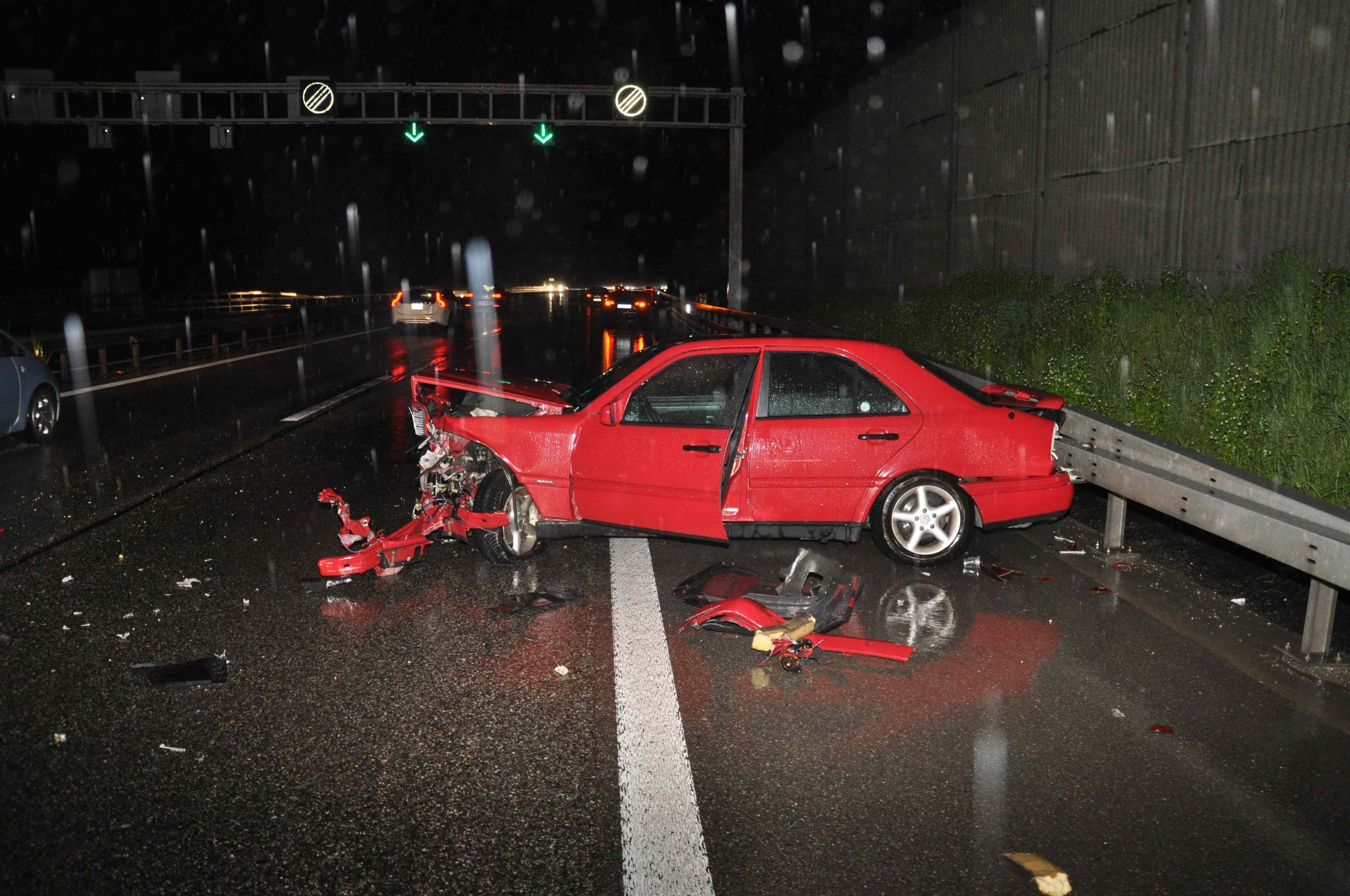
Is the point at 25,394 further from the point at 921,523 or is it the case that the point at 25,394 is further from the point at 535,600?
the point at 921,523

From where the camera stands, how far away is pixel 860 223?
1325 inches

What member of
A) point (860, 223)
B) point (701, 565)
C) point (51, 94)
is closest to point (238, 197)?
point (51, 94)

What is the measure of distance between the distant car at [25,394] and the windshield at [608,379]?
24.8ft

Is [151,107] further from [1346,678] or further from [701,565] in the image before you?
[1346,678]

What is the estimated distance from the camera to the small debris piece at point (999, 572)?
7020mm

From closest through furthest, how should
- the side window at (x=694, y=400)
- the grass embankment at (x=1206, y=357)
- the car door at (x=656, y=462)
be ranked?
the car door at (x=656, y=462), the side window at (x=694, y=400), the grass embankment at (x=1206, y=357)

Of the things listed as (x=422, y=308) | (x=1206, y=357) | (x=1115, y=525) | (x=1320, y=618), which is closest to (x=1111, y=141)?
(x=1206, y=357)

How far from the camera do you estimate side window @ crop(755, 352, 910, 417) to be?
7.03 meters

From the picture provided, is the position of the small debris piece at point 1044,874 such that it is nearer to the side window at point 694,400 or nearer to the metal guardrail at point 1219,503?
the metal guardrail at point 1219,503

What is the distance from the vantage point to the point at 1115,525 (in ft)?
25.0

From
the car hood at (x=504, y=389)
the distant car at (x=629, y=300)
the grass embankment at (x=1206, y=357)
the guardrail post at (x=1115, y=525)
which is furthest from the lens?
the distant car at (x=629, y=300)

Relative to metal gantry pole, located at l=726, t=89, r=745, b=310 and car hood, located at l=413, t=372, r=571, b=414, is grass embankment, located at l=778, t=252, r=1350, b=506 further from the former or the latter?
metal gantry pole, located at l=726, t=89, r=745, b=310

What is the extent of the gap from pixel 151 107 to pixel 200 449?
2753cm

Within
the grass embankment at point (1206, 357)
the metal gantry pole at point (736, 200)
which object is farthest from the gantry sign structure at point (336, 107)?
the grass embankment at point (1206, 357)
